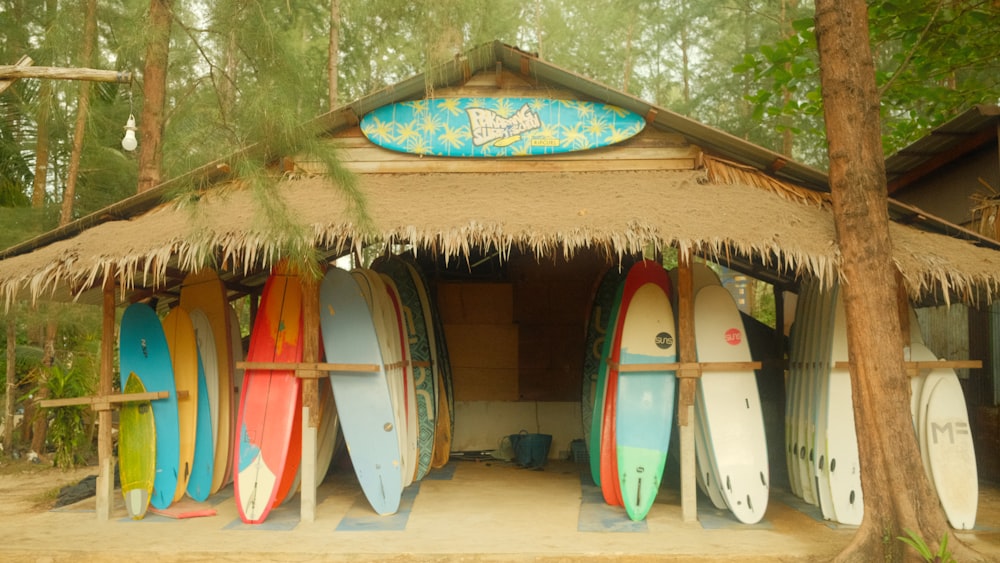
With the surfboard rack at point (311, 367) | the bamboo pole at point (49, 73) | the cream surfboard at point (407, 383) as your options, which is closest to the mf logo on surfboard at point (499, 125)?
the cream surfboard at point (407, 383)

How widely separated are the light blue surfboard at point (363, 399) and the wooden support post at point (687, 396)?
1.90 m

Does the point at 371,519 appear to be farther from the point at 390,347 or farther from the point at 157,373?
the point at 157,373

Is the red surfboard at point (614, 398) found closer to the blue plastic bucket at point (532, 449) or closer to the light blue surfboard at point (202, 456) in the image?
the blue plastic bucket at point (532, 449)

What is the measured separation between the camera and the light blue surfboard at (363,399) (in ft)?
19.6

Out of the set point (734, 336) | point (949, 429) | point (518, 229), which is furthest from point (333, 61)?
point (949, 429)

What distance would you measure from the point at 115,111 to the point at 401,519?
7.72 meters

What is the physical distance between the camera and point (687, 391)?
18.7ft

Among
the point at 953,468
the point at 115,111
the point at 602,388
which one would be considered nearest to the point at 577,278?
the point at 602,388

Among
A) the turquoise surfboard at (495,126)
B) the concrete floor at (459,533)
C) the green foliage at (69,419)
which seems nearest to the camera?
the concrete floor at (459,533)

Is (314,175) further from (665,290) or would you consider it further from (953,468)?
(953,468)

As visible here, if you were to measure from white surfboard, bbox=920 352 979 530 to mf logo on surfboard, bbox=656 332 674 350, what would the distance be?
5.41 feet

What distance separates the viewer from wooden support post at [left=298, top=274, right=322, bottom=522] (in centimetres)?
573

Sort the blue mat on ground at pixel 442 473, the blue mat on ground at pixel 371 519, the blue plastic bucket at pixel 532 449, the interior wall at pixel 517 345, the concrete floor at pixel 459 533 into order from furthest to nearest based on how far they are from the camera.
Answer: the interior wall at pixel 517 345, the blue plastic bucket at pixel 532 449, the blue mat on ground at pixel 442 473, the blue mat on ground at pixel 371 519, the concrete floor at pixel 459 533

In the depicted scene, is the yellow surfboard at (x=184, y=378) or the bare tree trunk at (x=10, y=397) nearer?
the yellow surfboard at (x=184, y=378)
